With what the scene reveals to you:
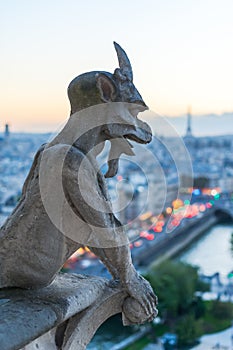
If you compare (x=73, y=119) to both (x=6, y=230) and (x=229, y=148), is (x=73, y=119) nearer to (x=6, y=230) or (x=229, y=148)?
(x=6, y=230)

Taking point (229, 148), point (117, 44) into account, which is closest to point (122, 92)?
point (117, 44)

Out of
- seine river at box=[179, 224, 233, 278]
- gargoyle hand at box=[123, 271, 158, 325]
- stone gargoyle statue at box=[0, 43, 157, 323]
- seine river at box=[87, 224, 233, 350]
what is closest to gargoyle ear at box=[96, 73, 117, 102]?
stone gargoyle statue at box=[0, 43, 157, 323]

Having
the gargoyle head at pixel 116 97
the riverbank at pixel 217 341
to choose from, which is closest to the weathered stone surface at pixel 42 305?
the gargoyle head at pixel 116 97

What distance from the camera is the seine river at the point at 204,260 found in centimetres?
629

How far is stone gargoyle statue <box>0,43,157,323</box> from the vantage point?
80cm

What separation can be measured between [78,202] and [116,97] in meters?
0.17

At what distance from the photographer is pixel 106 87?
85 cm

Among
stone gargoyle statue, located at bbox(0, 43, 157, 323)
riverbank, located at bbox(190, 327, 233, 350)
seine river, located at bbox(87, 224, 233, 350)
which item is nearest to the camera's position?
stone gargoyle statue, located at bbox(0, 43, 157, 323)

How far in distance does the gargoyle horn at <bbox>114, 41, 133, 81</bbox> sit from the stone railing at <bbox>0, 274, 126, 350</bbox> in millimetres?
306

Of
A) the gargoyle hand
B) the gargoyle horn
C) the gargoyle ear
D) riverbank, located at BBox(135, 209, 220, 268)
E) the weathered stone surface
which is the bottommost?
riverbank, located at BBox(135, 209, 220, 268)

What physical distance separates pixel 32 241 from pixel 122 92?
249 mm

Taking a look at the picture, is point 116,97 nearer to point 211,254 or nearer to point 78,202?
point 78,202

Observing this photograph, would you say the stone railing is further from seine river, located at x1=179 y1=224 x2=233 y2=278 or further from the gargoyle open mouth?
seine river, located at x1=179 y1=224 x2=233 y2=278

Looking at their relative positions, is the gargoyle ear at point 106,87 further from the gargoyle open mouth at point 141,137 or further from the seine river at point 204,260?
the seine river at point 204,260
